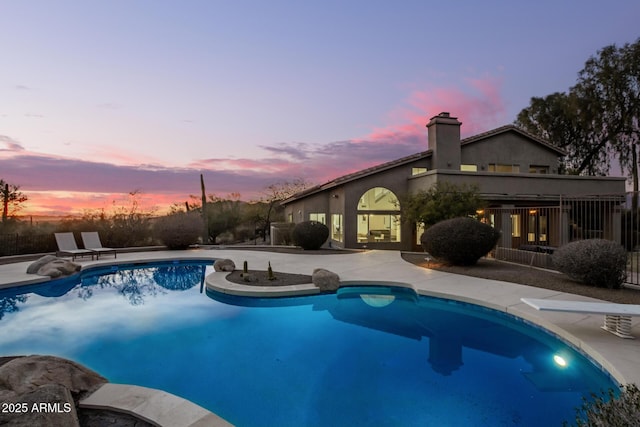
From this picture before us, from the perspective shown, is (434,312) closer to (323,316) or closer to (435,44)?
(323,316)

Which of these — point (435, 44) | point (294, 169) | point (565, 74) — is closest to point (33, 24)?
point (435, 44)

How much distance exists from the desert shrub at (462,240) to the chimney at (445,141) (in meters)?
7.45

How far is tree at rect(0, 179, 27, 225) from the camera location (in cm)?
2038

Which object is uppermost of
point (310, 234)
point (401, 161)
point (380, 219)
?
point (401, 161)

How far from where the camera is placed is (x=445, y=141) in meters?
19.1

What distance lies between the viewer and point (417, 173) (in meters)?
19.5

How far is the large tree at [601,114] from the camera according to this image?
2536cm

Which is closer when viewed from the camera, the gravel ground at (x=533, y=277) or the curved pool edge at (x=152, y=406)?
the curved pool edge at (x=152, y=406)

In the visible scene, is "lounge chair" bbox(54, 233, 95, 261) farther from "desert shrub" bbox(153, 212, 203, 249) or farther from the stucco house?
the stucco house

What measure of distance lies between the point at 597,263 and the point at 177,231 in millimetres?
18974

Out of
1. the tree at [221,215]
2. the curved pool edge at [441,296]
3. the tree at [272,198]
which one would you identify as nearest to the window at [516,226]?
the curved pool edge at [441,296]

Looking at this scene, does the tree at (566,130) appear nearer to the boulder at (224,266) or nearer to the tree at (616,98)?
the tree at (616,98)

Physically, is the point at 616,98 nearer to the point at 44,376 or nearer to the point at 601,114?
the point at 601,114

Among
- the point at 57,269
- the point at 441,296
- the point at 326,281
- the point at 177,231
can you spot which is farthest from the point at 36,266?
the point at 441,296
